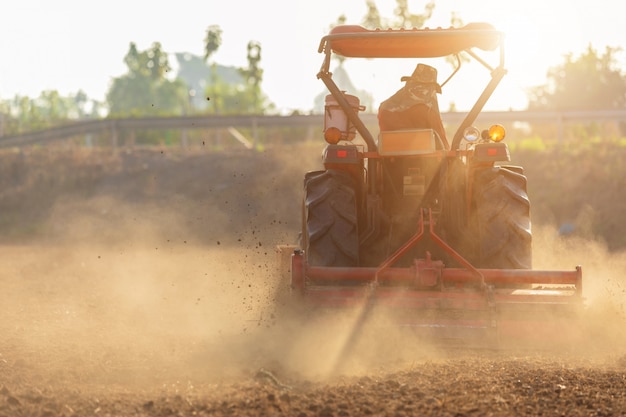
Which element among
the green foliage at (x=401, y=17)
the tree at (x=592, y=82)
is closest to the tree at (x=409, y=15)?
the green foliage at (x=401, y=17)

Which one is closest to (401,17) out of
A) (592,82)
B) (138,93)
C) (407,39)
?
(407,39)

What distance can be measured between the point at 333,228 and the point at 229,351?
132cm

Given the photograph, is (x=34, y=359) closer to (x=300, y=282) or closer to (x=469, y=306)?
(x=300, y=282)

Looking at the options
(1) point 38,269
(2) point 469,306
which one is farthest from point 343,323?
(1) point 38,269

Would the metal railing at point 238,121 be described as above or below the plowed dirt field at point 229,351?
above

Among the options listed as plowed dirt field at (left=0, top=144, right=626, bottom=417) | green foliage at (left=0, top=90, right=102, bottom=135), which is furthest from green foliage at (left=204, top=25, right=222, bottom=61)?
plowed dirt field at (left=0, top=144, right=626, bottom=417)

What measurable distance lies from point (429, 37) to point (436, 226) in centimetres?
156

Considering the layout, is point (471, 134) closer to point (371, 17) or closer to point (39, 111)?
point (371, 17)

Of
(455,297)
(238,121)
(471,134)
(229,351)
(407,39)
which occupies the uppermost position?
(407,39)

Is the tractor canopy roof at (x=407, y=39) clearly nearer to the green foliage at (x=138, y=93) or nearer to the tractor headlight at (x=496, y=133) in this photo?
the tractor headlight at (x=496, y=133)

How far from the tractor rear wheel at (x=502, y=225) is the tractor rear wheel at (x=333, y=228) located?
3.30 feet

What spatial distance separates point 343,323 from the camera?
7520 mm

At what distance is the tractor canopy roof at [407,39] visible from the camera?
8398mm

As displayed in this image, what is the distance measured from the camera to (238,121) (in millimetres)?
25531
